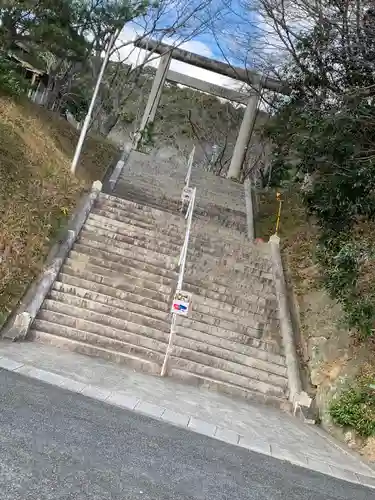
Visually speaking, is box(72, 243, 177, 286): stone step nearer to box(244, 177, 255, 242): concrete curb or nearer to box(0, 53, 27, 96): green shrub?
box(244, 177, 255, 242): concrete curb

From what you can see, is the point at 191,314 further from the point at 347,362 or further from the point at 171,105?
the point at 171,105

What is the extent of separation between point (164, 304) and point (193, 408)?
3.18 metres

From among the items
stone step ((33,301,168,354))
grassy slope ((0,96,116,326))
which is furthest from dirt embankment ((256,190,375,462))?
grassy slope ((0,96,116,326))

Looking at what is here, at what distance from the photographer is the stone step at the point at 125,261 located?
1028cm

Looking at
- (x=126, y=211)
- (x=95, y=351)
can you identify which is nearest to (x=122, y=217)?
(x=126, y=211)

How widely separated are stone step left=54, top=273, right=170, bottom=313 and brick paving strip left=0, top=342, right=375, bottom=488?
6.12ft

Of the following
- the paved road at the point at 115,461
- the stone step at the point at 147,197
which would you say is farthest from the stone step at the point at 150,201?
the paved road at the point at 115,461

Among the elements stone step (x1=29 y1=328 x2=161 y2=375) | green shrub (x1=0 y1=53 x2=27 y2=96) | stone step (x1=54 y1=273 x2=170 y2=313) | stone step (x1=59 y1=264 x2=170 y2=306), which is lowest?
stone step (x1=29 y1=328 x2=161 y2=375)

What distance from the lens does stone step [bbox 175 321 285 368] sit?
8.76 metres

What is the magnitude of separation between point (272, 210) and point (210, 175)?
3586 millimetres

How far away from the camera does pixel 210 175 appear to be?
19500mm

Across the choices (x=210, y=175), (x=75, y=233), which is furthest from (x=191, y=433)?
(x=210, y=175)

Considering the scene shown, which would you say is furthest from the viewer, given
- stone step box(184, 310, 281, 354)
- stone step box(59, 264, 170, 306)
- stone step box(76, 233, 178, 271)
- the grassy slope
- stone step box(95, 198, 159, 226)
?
stone step box(95, 198, 159, 226)

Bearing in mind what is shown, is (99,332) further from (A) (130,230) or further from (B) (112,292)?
(A) (130,230)
